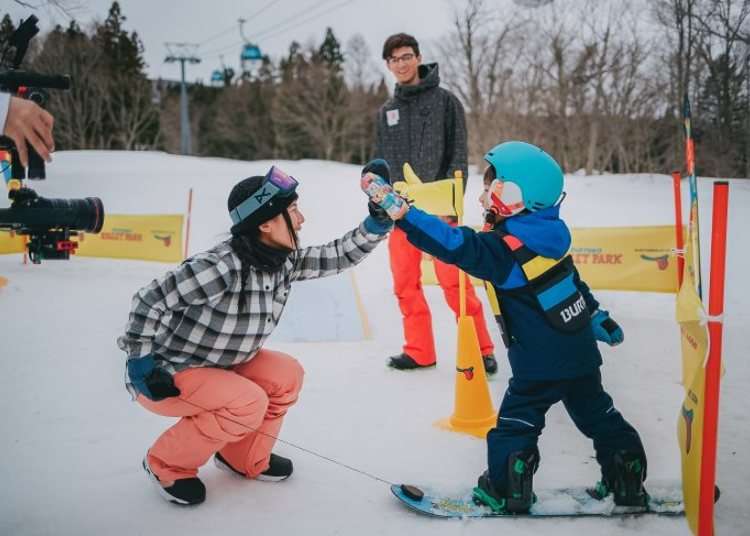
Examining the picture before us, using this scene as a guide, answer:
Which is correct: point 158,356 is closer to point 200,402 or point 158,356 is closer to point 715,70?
point 200,402

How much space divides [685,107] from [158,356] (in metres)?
2.24

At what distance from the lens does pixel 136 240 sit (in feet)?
27.1

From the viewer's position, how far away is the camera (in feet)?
6.95

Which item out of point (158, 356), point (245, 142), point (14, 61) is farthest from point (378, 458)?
point (245, 142)

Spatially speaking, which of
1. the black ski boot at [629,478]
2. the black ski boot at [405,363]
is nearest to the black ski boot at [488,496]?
the black ski boot at [629,478]

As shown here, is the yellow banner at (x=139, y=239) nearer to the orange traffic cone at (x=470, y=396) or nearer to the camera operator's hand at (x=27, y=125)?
the orange traffic cone at (x=470, y=396)

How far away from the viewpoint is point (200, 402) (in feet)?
6.80

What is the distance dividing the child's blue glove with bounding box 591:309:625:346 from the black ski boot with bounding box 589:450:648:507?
1.39 ft

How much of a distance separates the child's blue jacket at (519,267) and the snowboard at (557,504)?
504 mm

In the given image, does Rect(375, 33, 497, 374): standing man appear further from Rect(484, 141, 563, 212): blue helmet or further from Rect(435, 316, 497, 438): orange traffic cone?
Rect(484, 141, 563, 212): blue helmet

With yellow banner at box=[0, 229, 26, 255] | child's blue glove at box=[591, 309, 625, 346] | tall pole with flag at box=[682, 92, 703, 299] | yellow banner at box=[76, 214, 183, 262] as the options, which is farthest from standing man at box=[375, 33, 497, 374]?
yellow banner at box=[0, 229, 26, 255]

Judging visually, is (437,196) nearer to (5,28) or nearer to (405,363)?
(405,363)

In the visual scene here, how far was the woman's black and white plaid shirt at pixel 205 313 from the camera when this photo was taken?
6.43ft

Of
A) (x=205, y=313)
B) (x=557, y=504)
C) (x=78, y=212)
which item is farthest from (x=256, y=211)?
(x=557, y=504)
